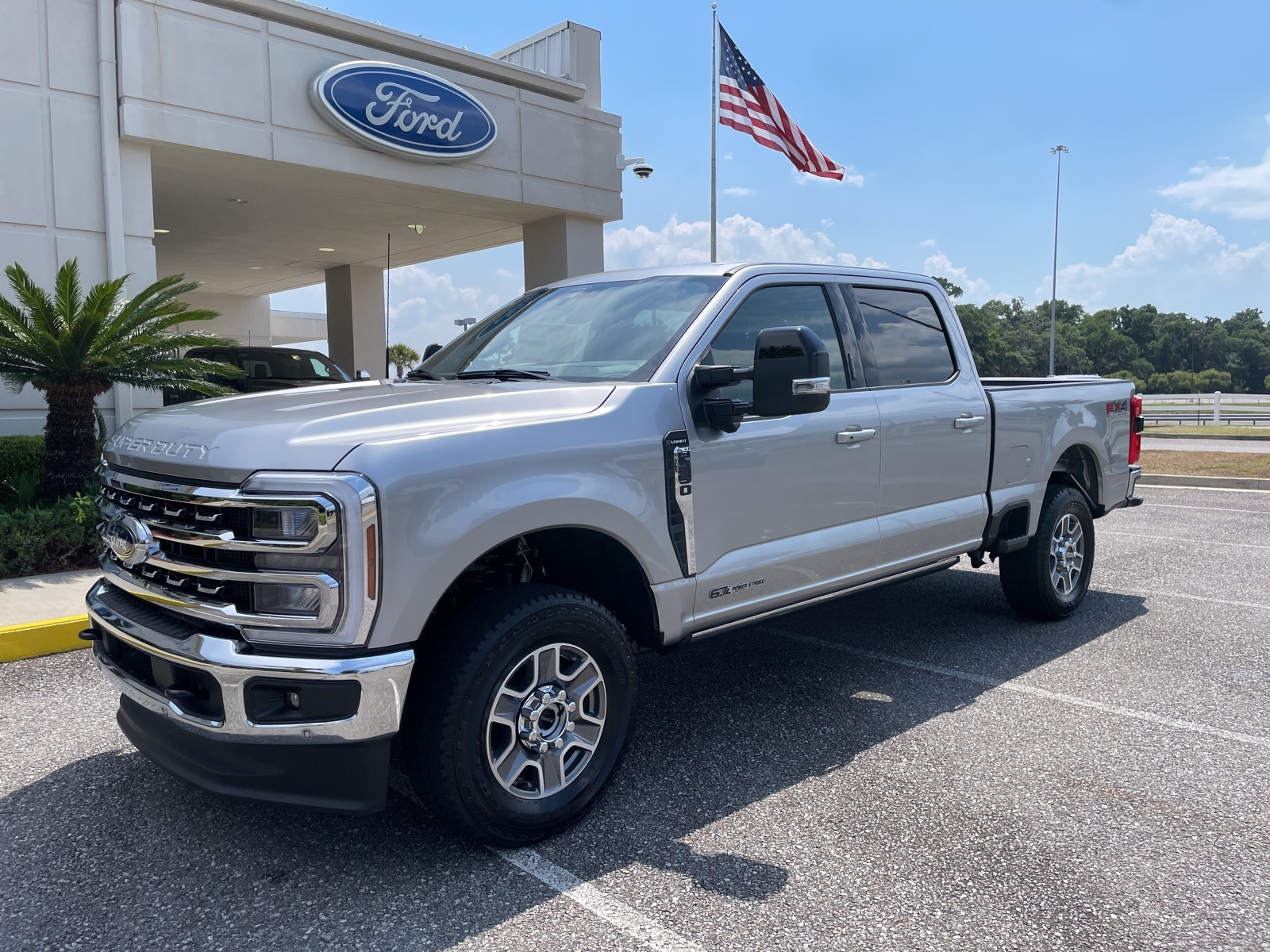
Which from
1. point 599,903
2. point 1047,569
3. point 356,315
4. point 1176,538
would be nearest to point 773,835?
point 599,903

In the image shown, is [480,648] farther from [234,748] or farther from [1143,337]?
[1143,337]

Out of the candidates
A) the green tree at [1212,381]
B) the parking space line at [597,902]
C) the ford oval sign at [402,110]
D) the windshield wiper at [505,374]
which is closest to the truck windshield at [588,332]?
the windshield wiper at [505,374]

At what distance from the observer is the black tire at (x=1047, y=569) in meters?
5.94

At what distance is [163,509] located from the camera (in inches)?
122

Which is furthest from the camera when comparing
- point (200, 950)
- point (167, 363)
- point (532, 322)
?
point (167, 363)

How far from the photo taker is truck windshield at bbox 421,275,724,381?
4.02 m

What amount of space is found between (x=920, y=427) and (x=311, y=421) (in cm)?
309

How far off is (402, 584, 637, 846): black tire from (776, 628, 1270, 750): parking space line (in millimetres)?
2498

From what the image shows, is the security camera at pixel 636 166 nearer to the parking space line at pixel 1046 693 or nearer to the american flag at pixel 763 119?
the american flag at pixel 763 119

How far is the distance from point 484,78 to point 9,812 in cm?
1289

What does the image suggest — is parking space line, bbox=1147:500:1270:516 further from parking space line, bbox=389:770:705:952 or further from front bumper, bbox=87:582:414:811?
front bumper, bbox=87:582:414:811

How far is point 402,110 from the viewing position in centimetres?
1309

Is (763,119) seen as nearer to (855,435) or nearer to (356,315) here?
(356,315)

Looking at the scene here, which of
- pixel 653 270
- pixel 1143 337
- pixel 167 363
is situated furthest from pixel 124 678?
pixel 1143 337
